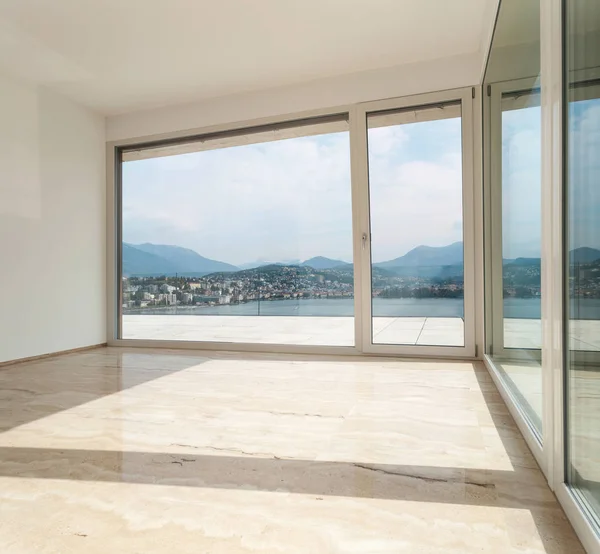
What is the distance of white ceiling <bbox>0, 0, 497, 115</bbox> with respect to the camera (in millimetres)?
3133

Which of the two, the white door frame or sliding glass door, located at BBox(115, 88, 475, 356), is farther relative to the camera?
sliding glass door, located at BBox(115, 88, 475, 356)

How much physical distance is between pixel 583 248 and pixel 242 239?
3764 millimetres

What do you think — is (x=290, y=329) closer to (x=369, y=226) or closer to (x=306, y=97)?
(x=369, y=226)

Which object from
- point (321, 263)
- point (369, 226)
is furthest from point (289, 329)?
point (369, 226)

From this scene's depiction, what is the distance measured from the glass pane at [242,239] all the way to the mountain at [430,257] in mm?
429

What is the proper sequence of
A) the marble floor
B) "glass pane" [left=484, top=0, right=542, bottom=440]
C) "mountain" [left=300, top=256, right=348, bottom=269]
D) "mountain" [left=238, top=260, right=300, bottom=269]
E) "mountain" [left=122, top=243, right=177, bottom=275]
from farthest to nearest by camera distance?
"mountain" [left=122, top=243, right=177, bottom=275], "mountain" [left=238, top=260, right=300, bottom=269], "mountain" [left=300, top=256, right=348, bottom=269], "glass pane" [left=484, top=0, right=542, bottom=440], the marble floor

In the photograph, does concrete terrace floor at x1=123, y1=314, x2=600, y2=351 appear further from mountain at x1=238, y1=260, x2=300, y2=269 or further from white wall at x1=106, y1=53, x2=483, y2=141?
white wall at x1=106, y1=53, x2=483, y2=141

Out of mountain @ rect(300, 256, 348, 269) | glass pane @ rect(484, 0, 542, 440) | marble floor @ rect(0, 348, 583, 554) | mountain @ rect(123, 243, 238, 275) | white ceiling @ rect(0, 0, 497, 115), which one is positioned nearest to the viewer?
marble floor @ rect(0, 348, 583, 554)

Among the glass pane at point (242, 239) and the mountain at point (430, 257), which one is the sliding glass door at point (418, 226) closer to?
the mountain at point (430, 257)

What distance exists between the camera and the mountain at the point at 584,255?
3.60 ft

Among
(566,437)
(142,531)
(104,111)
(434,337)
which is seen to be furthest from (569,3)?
(104,111)

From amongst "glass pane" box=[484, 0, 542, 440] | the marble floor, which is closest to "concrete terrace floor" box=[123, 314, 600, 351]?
"glass pane" box=[484, 0, 542, 440]

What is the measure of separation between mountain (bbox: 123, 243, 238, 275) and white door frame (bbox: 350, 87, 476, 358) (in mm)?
1683

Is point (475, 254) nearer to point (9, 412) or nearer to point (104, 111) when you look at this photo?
point (9, 412)
